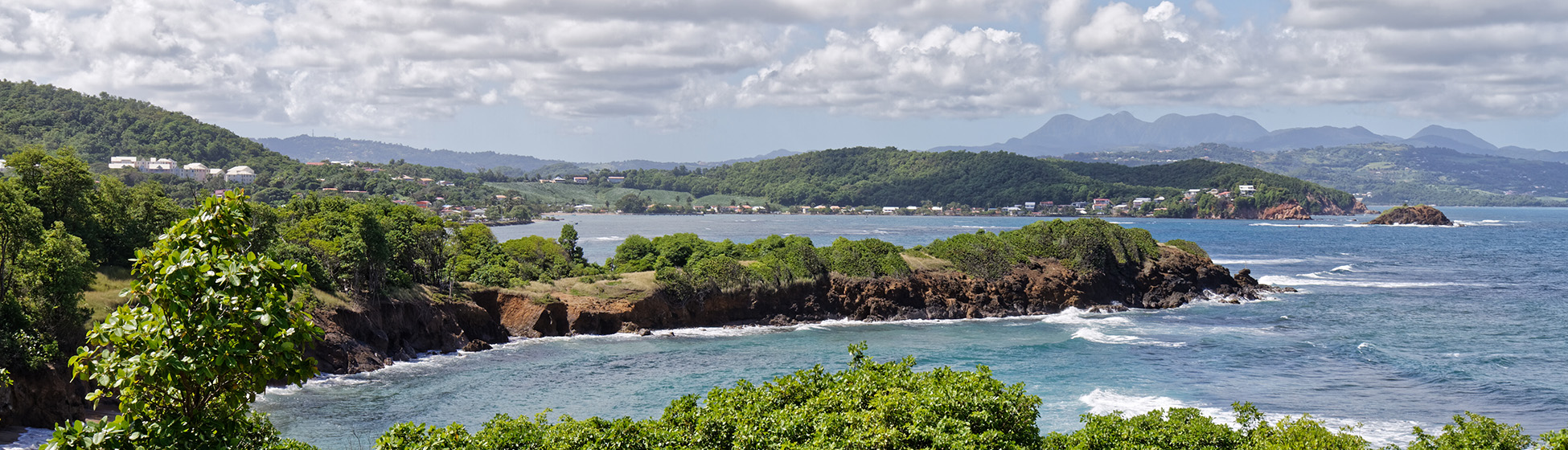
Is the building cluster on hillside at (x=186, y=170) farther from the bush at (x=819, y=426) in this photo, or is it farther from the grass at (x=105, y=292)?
the bush at (x=819, y=426)

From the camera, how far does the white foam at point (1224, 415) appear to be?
28391mm

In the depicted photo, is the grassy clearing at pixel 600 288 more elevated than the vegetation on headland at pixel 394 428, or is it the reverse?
the vegetation on headland at pixel 394 428

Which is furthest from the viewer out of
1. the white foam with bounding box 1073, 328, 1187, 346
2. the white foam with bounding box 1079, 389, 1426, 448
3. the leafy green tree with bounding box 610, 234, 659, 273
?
the leafy green tree with bounding box 610, 234, 659, 273

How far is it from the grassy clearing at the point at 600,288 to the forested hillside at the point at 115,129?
136565 millimetres

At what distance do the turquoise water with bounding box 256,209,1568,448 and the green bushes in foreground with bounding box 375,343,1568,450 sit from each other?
1162 centimetres

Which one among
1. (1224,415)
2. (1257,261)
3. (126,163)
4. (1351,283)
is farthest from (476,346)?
(126,163)

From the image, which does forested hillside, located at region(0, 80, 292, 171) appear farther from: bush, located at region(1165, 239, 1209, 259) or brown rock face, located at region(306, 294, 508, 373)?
bush, located at region(1165, 239, 1209, 259)

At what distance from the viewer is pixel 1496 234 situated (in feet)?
449

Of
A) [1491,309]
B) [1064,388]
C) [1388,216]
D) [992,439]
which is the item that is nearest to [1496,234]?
[1388,216]

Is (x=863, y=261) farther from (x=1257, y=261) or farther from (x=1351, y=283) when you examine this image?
(x=1257, y=261)

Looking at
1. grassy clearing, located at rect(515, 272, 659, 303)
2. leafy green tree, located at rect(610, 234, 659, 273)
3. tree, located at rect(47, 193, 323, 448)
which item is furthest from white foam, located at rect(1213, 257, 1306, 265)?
tree, located at rect(47, 193, 323, 448)

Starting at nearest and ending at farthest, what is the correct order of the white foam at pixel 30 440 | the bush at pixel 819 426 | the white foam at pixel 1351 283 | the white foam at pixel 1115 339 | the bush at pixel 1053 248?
the bush at pixel 819 426 → the white foam at pixel 30 440 → the white foam at pixel 1115 339 → the bush at pixel 1053 248 → the white foam at pixel 1351 283

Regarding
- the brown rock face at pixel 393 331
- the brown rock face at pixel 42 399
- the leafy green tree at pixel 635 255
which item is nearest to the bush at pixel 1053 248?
the leafy green tree at pixel 635 255

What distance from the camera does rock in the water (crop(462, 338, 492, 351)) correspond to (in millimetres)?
43969
